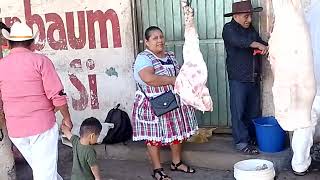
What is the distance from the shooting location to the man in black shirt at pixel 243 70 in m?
5.55

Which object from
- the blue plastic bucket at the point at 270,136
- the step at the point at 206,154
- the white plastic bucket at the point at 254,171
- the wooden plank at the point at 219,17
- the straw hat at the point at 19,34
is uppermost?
the wooden plank at the point at 219,17

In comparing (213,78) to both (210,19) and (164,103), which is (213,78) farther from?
(164,103)

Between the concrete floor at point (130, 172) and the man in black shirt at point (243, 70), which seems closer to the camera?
the man in black shirt at point (243, 70)

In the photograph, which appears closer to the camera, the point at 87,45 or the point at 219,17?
the point at 219,17

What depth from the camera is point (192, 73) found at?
186 inches

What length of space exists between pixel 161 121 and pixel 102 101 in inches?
59.6

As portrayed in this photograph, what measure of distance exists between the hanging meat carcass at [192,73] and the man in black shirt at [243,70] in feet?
3.14

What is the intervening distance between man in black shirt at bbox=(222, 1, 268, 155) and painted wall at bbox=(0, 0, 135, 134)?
1.38 metres

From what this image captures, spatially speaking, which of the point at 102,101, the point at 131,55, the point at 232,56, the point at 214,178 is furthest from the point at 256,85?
the point at 102,101

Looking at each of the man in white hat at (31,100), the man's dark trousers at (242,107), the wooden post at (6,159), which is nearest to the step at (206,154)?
the man's dark trousers at (242,107)

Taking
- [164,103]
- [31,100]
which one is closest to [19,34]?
[31,100]

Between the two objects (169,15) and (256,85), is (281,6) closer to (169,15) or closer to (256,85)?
(256,85)

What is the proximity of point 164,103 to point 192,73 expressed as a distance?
0.79m

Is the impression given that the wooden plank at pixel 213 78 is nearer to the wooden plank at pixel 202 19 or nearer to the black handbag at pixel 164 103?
the wooden plank at pixel 202 19
